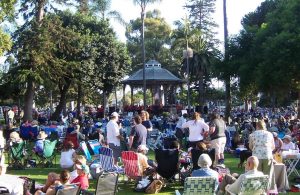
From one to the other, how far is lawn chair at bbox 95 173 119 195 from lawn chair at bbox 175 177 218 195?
4.33 ft

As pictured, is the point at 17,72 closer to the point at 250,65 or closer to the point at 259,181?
the point at 250,65

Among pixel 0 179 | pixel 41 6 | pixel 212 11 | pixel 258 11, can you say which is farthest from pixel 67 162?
pixel 212 11

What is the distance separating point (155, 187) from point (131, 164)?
77 centimetres

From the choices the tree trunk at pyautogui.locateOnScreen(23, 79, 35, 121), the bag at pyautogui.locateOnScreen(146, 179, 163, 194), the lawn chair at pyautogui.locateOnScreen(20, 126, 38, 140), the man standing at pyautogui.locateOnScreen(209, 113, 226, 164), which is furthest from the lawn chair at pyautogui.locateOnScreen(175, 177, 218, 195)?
the tree trunk at pyautogui.locateOnScreen(23, 79, 35, 121)

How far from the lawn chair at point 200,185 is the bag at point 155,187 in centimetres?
290

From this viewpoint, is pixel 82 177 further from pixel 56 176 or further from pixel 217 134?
pixel 217 134

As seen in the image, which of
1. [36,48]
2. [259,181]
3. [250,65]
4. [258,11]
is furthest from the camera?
[258,11]

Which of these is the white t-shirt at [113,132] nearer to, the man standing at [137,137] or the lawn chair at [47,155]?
the man standing at [137,137]

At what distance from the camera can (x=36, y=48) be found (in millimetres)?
29266

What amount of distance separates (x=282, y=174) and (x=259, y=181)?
2.79 m

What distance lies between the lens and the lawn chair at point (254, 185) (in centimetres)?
738

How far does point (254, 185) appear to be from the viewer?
24.4 feet

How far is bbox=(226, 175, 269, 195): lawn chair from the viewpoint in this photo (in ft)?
24.2

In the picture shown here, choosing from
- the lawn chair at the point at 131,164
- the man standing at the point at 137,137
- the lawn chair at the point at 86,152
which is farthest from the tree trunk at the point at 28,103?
the lawn chair at the point at 131,164
